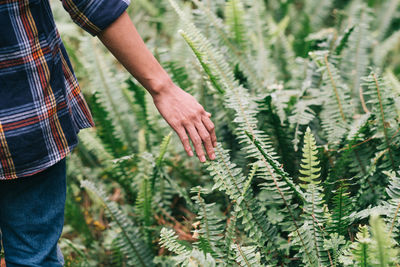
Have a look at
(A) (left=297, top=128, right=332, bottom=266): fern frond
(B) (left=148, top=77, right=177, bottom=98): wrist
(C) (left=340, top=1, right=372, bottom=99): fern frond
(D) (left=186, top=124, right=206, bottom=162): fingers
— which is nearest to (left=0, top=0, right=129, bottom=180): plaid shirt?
(B) (left=148, top=77, right=177, bottom=98): wrist

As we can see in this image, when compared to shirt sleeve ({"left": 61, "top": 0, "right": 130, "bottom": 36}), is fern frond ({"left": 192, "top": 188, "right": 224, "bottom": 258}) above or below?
below

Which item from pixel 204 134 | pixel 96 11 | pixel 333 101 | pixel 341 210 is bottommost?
pixel 341 210

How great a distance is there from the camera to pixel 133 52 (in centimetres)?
99

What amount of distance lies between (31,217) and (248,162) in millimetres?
968

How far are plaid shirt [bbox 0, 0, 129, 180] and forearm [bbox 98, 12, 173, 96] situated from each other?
0.03m

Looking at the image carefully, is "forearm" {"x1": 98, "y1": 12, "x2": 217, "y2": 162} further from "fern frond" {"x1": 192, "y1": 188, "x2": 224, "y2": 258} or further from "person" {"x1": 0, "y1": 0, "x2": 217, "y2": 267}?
"fern frond" {"x1": 192, "y1": 188, "x2": 224, "y2": 258}

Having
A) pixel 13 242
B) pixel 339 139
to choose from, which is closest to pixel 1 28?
pixel 13 242

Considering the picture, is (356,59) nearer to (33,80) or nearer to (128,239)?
(128,239)

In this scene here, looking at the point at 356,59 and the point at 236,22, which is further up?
the point at 236,22

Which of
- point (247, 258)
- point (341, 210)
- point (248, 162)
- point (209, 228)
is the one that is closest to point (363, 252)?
point (341, 210)

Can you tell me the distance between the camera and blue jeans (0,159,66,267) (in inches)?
40.2

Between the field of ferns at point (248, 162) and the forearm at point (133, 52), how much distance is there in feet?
1.25

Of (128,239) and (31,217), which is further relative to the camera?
(128,239)

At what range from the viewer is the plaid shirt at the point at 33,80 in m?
0.89
